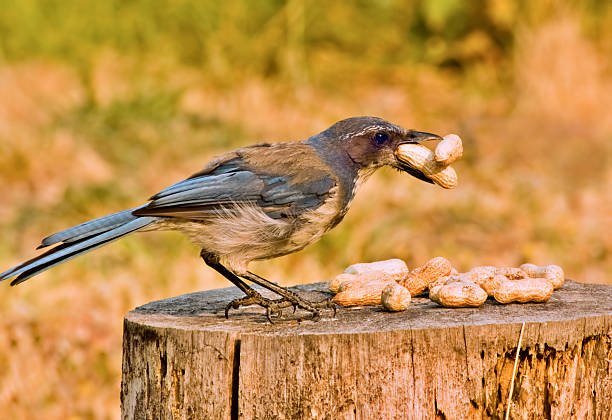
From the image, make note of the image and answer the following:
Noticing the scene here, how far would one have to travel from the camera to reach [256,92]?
1120cm

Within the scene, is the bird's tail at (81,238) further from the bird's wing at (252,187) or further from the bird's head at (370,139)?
the bird's head at (370,139)

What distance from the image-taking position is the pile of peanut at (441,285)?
10.9ft

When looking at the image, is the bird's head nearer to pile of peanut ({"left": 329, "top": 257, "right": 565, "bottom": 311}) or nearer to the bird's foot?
pile of peanut ({"left": 329, "top": 257, "right": 565, "bottom": 311})

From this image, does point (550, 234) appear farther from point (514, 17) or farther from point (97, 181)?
point (514, 17)

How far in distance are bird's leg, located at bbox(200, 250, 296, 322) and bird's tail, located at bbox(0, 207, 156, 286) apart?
391 millimetres

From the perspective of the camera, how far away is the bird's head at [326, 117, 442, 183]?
3965 millimetres

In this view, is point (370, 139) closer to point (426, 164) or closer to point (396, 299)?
point (426, 164)

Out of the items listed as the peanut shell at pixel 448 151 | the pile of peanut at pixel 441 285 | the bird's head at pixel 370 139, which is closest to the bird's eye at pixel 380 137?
the bird's head at pixel 370 139

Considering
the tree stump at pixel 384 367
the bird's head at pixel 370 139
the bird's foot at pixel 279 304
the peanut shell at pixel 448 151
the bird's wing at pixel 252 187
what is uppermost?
the bird's head at pixel 370 139

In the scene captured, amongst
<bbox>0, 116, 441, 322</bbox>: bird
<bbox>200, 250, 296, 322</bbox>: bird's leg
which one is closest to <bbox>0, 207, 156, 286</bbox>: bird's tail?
<bbox>0, 116, 441, 322</bbox>: bird

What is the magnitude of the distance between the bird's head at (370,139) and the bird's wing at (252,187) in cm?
18

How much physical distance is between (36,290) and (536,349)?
14.0ft

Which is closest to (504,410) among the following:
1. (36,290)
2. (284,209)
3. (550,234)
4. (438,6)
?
(284,209)

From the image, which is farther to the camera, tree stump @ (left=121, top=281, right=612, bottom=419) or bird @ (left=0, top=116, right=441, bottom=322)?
bird @ (left=0, top=116, right=441, bottom=322)
